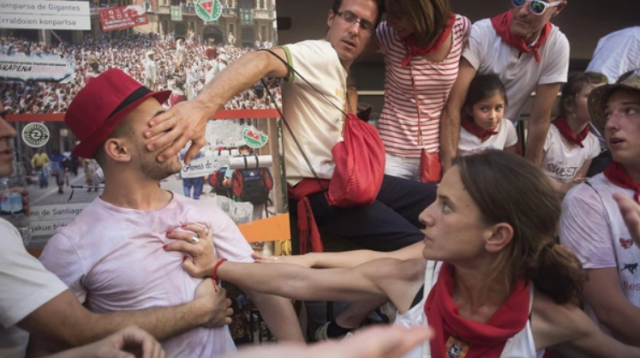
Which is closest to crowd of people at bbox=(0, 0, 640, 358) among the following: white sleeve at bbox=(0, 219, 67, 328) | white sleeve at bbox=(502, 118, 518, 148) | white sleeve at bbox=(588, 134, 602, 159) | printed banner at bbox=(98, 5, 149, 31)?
white sleeve at bbox=(0, 219, 67, 328)

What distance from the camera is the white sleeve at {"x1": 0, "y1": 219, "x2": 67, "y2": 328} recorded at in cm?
163

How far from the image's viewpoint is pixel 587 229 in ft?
8.22

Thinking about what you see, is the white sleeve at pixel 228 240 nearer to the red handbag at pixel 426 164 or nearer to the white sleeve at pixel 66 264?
the white sleeve at pixel 66 264

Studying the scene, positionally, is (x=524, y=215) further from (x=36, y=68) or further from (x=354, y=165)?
(x=36, y=68)

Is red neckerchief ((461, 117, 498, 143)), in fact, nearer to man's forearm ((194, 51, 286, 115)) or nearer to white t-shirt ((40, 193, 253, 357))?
man's forearm ((194, 51, 286, 115))

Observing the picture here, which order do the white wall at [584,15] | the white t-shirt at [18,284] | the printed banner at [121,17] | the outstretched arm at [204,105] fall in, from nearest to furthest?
the white t-shirt at [18,284], the outstretched arm at [204,105], the printed banner at [121,17], the white wall at [584,15]

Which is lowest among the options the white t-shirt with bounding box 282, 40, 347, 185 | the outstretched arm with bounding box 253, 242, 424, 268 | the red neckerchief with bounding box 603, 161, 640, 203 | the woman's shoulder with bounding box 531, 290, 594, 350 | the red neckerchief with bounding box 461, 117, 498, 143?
the woman's shoulder with bounding box 531, 290, 594, 350

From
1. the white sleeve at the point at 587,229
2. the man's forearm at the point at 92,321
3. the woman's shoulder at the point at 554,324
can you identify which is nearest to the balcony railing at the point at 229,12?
the man's forearm at the point at 92,321

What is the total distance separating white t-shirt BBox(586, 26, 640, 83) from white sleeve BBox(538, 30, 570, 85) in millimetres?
714

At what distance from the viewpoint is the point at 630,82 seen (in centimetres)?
250

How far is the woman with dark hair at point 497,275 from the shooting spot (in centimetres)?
185

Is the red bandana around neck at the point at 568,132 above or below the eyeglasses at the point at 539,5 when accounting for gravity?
below

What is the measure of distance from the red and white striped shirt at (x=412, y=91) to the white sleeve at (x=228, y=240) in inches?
40.2

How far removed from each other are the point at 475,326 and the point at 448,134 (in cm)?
141
